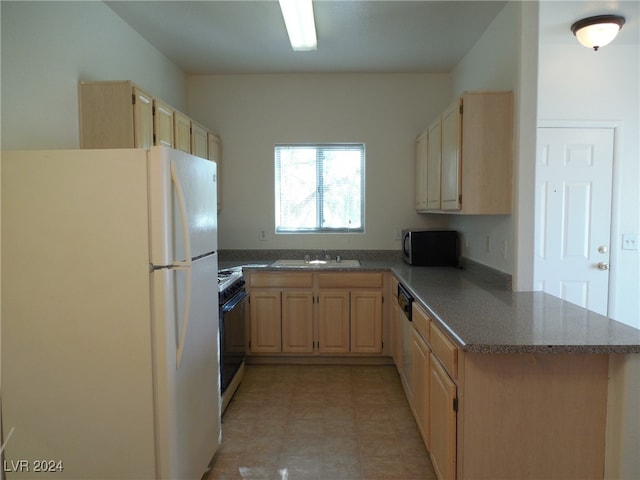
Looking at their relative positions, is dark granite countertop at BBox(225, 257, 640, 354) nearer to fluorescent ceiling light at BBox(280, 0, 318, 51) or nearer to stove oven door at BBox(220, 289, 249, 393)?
stove oven door at BBox(220, 289, 249, 393)

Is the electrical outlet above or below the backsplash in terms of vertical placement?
above

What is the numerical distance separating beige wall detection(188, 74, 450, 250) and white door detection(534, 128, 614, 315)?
0.97m

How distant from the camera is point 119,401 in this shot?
5.66ft

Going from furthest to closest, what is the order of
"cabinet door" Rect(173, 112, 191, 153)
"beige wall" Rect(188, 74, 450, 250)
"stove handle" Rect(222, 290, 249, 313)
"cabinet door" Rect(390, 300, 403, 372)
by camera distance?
"beige wall" Rect(188, 74, 450, 250), "cabinet door" Rect(390, 300, 403, 372), "cabinet door" Rect(173, 112, 191, 153), "stove handle" Rect(222, 290, 249, 313)

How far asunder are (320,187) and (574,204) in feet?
7.46

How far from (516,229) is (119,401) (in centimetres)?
231

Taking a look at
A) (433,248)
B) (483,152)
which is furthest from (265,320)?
(483,152)

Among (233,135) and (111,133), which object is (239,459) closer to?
(111,133)

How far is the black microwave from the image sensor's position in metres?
3.59

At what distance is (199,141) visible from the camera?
139 inches

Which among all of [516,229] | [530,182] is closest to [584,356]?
[516,229]

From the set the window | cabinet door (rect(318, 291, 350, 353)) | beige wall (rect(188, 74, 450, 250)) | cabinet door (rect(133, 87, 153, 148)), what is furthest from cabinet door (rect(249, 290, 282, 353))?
cabinet door (rect(133, 87, 153, 148))

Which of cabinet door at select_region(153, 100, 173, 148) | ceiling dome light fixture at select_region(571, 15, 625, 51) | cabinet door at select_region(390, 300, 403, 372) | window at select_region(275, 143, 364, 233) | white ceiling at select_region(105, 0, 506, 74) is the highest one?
white ceiling at select_region(105, 0, 506, 74)

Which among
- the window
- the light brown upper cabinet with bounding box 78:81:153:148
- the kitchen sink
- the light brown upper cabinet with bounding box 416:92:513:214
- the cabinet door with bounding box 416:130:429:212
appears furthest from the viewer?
the window
